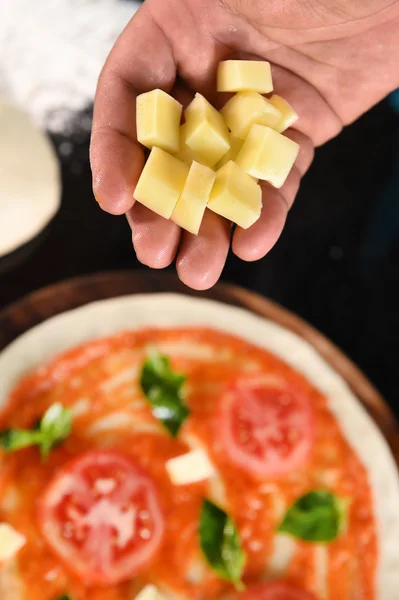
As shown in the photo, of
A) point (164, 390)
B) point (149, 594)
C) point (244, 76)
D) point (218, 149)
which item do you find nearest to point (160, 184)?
point (218, 149)

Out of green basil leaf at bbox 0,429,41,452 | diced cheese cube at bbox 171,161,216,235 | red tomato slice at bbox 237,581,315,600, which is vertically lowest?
red tomato slice at bbox 237,581,315,600

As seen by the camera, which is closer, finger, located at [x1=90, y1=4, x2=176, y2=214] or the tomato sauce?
finger, located at [x1=90, y1=4, x2=176, y2=214]

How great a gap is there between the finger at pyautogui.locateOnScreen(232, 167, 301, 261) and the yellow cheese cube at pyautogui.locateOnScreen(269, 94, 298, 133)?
0.36ft

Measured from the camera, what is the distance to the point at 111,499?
132cm

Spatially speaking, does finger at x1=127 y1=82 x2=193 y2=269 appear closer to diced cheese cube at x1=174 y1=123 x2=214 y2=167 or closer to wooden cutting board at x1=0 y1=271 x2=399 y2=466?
diced cheese cube at x1=174 y1=123 x2=214 y2=167

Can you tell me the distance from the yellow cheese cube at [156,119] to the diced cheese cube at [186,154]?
3cm

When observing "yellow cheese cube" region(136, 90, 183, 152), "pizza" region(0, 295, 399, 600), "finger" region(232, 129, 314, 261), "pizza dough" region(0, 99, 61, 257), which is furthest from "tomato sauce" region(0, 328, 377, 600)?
"yellow cheese cube" region(136, 90, 183, 152)

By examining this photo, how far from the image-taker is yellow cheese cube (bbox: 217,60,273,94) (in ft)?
3.75

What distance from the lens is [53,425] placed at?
53.6 inches

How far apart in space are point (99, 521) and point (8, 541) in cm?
18

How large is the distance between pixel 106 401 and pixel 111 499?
0.78 ft

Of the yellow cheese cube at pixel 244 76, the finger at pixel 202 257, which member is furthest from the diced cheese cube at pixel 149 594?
the yellow cheese cube at pixel 244 76

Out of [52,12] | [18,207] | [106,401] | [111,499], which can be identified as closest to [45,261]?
[18,207]

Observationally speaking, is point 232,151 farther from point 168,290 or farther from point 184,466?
point 184,466
